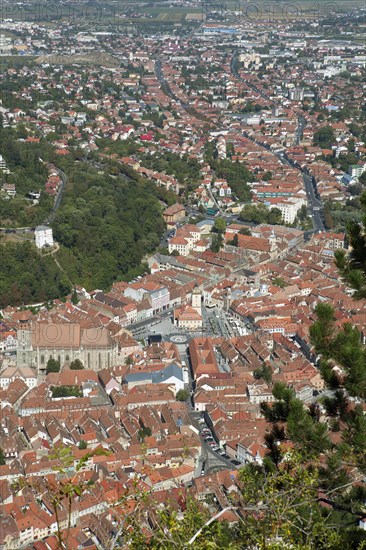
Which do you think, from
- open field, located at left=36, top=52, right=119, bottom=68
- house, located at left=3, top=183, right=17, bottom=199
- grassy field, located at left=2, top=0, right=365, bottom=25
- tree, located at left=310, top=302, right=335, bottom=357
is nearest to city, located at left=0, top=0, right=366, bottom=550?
tree, located at left=310, top=302, right=335, bottom=357

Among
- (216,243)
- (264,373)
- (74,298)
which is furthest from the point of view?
(216,243)

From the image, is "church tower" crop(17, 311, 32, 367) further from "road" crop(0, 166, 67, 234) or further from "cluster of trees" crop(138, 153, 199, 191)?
"cluster of trees" crop(138, 153, 199, 191)

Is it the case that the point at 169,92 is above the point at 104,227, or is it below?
below

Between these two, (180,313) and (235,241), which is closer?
(180,313)

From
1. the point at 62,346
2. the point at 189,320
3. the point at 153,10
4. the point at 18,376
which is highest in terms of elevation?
the point at 153,10

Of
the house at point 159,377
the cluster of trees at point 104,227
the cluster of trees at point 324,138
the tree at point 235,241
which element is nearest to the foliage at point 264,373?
the house at point 159,377

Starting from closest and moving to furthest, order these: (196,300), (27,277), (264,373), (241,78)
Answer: (264,373), (196,300), (27,277), (241,78)

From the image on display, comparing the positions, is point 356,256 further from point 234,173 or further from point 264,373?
point 234,173

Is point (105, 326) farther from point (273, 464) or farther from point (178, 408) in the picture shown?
point (273, 464)

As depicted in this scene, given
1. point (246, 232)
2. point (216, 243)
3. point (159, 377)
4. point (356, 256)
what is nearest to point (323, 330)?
point (356, 256)
